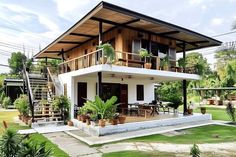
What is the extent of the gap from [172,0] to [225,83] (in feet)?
→ 58.0

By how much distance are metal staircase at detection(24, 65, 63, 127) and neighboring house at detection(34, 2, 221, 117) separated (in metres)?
1.15

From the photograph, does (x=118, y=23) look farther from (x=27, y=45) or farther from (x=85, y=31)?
(x=27, y=45)

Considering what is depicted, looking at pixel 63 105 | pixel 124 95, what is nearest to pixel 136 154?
pixel 63 105

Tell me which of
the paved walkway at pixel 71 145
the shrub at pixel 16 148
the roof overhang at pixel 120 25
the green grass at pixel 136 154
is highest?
the roof overhang at pixel 120 25

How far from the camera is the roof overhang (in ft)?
40.4

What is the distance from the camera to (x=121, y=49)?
15.1 meters

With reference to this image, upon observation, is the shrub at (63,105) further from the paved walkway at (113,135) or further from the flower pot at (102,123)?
the flower pot at (102,123)

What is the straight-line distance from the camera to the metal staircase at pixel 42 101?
14.7 metres

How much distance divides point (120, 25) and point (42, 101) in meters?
7.18

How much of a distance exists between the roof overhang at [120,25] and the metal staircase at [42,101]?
3.29 meters

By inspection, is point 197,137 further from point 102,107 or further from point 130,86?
point 130,86

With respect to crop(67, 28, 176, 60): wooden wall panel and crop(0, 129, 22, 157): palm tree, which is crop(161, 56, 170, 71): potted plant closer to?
crop(67, 28, 176, 60): wooden wall panel

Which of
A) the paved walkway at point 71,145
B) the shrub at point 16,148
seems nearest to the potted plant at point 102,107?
the paved walkway at point 71,145

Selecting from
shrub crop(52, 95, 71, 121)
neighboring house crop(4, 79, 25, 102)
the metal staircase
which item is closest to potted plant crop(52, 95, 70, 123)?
shrub crop(52, 95, 71, 121)
